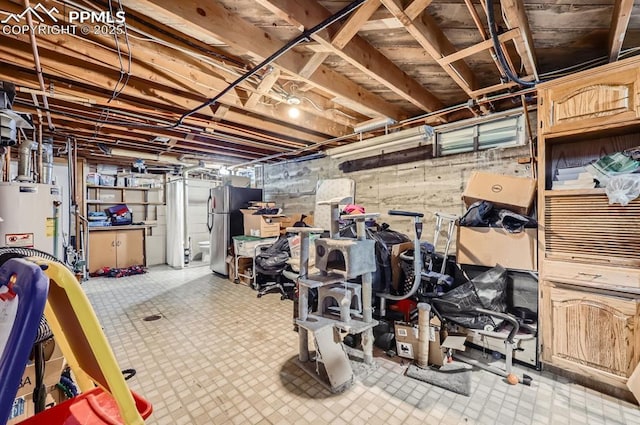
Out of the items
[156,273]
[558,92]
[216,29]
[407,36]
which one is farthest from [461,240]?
[156,273]

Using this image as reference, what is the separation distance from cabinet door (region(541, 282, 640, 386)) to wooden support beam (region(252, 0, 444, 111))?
81.4 inches

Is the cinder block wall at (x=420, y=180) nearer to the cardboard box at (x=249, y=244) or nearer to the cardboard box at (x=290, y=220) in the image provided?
the cardboard box at (x=290, y=220)

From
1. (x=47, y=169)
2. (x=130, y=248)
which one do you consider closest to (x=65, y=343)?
(x=47, y=169)

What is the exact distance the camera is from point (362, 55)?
2133mm

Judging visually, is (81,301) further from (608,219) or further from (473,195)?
(608,219)

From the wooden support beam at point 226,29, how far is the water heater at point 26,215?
1901 mm

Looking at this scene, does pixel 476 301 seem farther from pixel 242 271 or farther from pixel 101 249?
pixel 101 249

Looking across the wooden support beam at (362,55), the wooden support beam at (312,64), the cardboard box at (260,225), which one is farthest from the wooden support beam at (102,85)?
Result: the cardboard box at (260,225)

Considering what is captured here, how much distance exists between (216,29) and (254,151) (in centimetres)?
365

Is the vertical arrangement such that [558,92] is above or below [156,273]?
above

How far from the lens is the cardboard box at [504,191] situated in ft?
7.47

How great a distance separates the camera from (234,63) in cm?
234

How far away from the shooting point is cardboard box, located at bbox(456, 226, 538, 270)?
2195 mm
